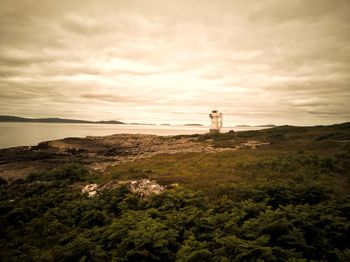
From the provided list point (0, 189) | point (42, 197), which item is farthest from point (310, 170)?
point (0, 189)

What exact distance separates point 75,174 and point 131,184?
8.11 meters

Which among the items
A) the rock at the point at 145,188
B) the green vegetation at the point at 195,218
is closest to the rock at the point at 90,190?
the green vegetation at the point at 195,218

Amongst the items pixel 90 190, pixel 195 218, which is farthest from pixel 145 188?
pixel 195 218

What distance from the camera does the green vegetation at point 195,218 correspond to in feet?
24.6

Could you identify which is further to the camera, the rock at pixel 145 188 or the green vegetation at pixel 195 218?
the rock at pixel 145 188

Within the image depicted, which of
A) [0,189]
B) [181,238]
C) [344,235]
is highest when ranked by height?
[344,235]

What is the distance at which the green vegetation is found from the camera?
296 inches

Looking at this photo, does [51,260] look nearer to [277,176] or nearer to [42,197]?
[42,197]

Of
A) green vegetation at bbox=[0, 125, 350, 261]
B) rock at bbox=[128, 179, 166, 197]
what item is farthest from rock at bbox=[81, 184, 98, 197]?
rock at bbox=[128, 179, 166, 197]

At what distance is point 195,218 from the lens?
32.3 ft

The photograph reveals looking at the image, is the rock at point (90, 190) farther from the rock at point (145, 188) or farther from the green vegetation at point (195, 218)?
the rock at point (145, 188)

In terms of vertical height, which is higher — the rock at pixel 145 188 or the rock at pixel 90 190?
the rock at pixel 145 188

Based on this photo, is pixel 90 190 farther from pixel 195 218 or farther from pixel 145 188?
pixel 195 218

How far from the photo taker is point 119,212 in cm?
1252
